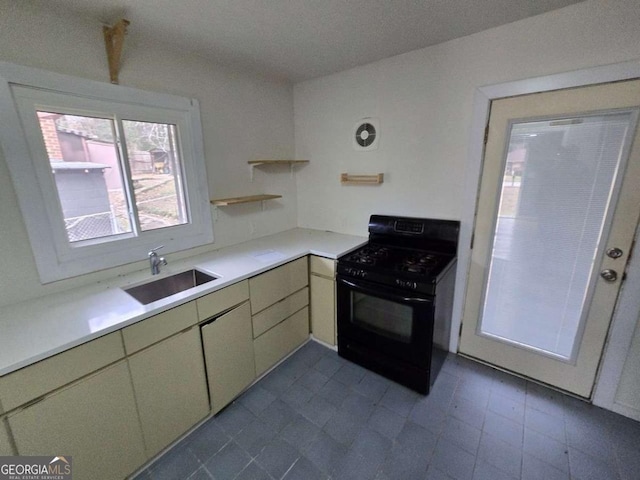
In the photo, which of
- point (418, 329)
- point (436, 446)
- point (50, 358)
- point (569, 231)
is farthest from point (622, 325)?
point (50, 358)

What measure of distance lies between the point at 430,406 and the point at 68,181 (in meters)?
2.62

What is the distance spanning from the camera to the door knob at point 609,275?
1.61 metres

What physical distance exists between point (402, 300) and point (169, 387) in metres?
1.46

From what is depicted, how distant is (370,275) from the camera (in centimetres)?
194

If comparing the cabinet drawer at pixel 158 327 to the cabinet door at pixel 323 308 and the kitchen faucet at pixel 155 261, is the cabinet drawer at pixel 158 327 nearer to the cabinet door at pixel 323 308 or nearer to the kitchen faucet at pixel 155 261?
the kitchen faucet at pixel 155 261

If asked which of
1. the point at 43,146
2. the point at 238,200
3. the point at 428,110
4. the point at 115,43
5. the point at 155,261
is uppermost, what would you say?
the point at 115,43

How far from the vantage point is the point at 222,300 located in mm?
1682

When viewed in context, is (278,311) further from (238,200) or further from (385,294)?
(238,200)

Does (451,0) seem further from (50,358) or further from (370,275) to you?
(50,358)

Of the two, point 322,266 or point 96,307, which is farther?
point 322,266

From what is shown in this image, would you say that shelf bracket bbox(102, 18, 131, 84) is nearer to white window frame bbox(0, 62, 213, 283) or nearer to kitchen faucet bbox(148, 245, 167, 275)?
white window frame bbox(0, 62, 213, 283)

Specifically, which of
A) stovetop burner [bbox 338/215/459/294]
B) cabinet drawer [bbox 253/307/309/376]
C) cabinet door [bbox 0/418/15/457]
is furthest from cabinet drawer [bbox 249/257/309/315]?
cabinet door [bbox 0/418/15/457]

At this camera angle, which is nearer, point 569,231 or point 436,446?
point 436,446

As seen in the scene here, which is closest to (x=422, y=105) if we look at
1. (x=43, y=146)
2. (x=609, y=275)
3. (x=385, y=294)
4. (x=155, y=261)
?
(x=385, y=294)
